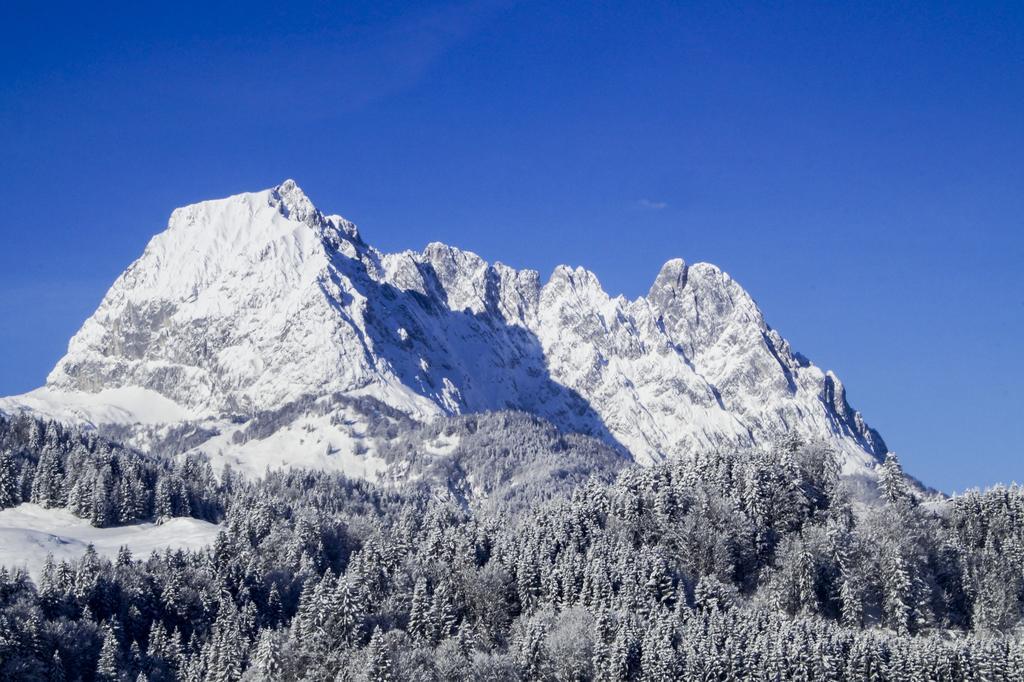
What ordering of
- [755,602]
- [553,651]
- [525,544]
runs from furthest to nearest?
[525,544], [755,602], [553,651]

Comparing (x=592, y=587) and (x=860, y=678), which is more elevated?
(x=592, y=587)

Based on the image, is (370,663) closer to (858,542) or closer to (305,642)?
(305,642)

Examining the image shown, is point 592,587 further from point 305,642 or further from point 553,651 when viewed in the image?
point 305,642

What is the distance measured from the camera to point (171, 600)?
580 feet

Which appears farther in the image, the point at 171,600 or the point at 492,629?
the point at 171,600

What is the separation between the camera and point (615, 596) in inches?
5984

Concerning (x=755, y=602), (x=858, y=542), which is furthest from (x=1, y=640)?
(x=858, y=542)

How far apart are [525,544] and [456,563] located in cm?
1005

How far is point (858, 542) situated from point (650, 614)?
31.2 metres

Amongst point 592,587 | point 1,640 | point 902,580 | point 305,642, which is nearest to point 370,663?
point 305,642

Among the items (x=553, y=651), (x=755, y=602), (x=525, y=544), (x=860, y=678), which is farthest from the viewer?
(x=525, y=544)

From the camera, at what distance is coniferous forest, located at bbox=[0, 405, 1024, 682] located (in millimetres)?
137750

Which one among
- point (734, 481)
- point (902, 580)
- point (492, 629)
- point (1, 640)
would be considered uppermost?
point (734, 481)

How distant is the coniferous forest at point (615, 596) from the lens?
138 metres
